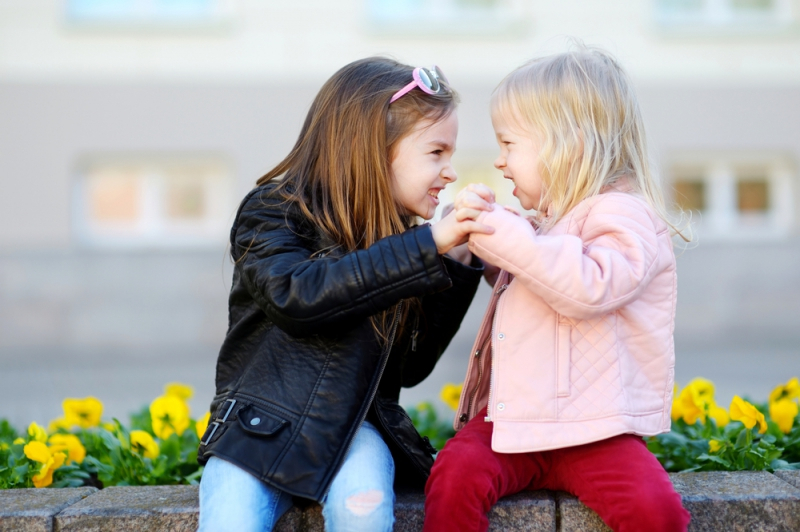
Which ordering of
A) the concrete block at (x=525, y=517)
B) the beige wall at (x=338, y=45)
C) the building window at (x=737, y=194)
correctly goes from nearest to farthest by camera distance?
the concrete block at (x=525, y=517)
the beige wall at (x=338, y=45)
the building window at (x=737, y=194)

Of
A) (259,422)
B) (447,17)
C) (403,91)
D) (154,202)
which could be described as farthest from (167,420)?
(447,17)

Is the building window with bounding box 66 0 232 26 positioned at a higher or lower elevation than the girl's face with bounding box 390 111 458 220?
higher

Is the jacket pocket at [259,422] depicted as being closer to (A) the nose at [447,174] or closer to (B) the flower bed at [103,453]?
(B) the flower bed at [103,453]

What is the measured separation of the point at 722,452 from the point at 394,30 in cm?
672

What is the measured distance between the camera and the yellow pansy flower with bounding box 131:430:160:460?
8.35 ft

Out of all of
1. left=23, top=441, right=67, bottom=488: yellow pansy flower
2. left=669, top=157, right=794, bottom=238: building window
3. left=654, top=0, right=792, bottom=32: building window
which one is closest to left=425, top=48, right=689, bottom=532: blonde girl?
left=23, top=441, right=67, bottom=488: yellow pansy flower

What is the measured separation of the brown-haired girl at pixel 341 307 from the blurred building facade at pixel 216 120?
5.69m

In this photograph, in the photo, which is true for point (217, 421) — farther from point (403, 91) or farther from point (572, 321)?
point (403, 91)

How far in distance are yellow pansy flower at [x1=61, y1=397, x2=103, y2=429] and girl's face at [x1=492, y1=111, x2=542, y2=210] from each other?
5.33 ft

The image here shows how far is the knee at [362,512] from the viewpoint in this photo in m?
1.91

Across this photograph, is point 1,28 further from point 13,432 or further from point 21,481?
point 21,481

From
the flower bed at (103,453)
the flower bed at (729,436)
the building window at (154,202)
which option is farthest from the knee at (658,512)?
the building window at (154,202)

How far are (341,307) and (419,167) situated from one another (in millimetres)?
553

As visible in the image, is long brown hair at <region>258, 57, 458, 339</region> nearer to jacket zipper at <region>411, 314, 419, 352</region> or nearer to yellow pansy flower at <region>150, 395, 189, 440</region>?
jacket zipper at <region>411, 314, 419, 352</region>
